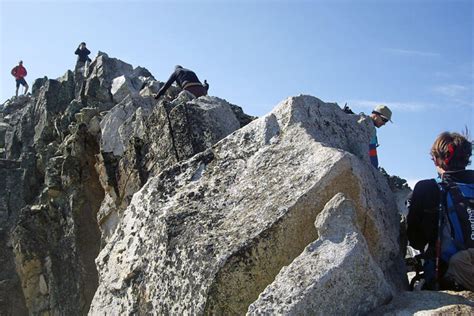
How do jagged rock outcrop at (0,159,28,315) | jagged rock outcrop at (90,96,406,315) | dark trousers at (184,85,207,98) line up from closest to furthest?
jagged rock outcrop at (90,96,406,315) → dark trousers at (184,85,207,98) → jagged rock outcrop at (0,159,28,315)

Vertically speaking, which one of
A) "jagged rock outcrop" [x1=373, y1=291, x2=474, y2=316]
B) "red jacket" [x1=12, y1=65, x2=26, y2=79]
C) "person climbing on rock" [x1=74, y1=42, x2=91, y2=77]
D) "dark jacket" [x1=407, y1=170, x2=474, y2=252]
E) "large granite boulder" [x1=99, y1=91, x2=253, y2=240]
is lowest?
"jagged rock outcrop" [x1=373, y1=291, x2=474, y2=316]

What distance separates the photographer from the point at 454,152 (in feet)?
21.4

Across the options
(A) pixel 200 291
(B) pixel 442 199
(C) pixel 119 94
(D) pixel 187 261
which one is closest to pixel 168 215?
(D) pixel 187 261

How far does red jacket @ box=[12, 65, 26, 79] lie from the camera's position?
5620 cm

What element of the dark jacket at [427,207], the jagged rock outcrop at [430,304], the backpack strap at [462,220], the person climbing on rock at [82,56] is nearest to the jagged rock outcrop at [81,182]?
the dark jacket at [427,207]

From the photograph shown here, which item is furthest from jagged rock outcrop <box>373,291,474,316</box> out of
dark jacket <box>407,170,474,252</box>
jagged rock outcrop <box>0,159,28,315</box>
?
jagged rock outcrop <box>0,159,28,315</box>

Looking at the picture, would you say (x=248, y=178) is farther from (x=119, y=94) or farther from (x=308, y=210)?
(x=119, y=94)

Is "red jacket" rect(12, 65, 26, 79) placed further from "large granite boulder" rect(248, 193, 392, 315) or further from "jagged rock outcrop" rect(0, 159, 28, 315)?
"large granite boulder" rect(248, 193, 392, 315)

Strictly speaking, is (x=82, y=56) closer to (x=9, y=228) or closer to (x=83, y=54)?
(x=83, y=54)

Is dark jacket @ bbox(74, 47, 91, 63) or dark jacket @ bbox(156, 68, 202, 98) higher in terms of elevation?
dark jacket @ bbox(74, 47, 91, 63)

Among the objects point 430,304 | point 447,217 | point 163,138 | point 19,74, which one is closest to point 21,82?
point 19,74

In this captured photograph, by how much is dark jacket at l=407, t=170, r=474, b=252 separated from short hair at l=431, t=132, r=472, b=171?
0.46ft

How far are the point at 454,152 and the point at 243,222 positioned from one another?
281 centimetres

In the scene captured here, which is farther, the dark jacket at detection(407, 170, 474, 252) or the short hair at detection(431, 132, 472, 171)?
the short hair at detection(431, 132, 472, 171)
